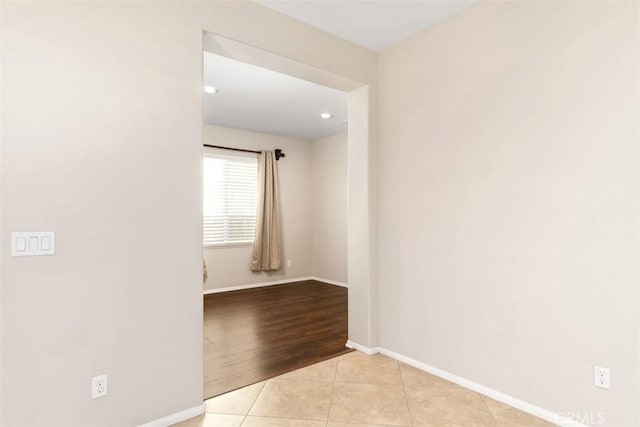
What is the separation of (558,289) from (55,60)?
115 inches

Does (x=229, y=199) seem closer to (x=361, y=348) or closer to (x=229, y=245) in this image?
(x=229, y=245)

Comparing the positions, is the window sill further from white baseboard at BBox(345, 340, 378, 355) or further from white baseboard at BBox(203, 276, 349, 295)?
white baseboard at BBox(345, 340, 378, 355)

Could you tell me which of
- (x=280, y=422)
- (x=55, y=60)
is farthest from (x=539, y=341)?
(x=55, y=60)

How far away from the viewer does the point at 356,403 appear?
2188 mm

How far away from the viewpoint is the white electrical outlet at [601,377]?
1.79 m

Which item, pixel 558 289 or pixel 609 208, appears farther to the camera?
pixel 558 289

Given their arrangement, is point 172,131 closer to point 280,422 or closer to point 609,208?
point 280,422

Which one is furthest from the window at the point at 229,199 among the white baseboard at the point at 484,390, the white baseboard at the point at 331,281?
the white baseboard at the point at 484,390

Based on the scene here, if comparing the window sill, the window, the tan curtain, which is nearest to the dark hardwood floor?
the tan curtain

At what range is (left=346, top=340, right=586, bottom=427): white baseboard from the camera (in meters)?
1.95

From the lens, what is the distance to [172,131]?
2.02 m

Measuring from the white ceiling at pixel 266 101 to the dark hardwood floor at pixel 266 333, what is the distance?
2589mm

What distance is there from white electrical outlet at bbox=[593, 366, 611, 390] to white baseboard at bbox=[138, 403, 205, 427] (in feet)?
7.28

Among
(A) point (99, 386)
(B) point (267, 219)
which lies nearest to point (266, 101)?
(B) point (267, 219)
